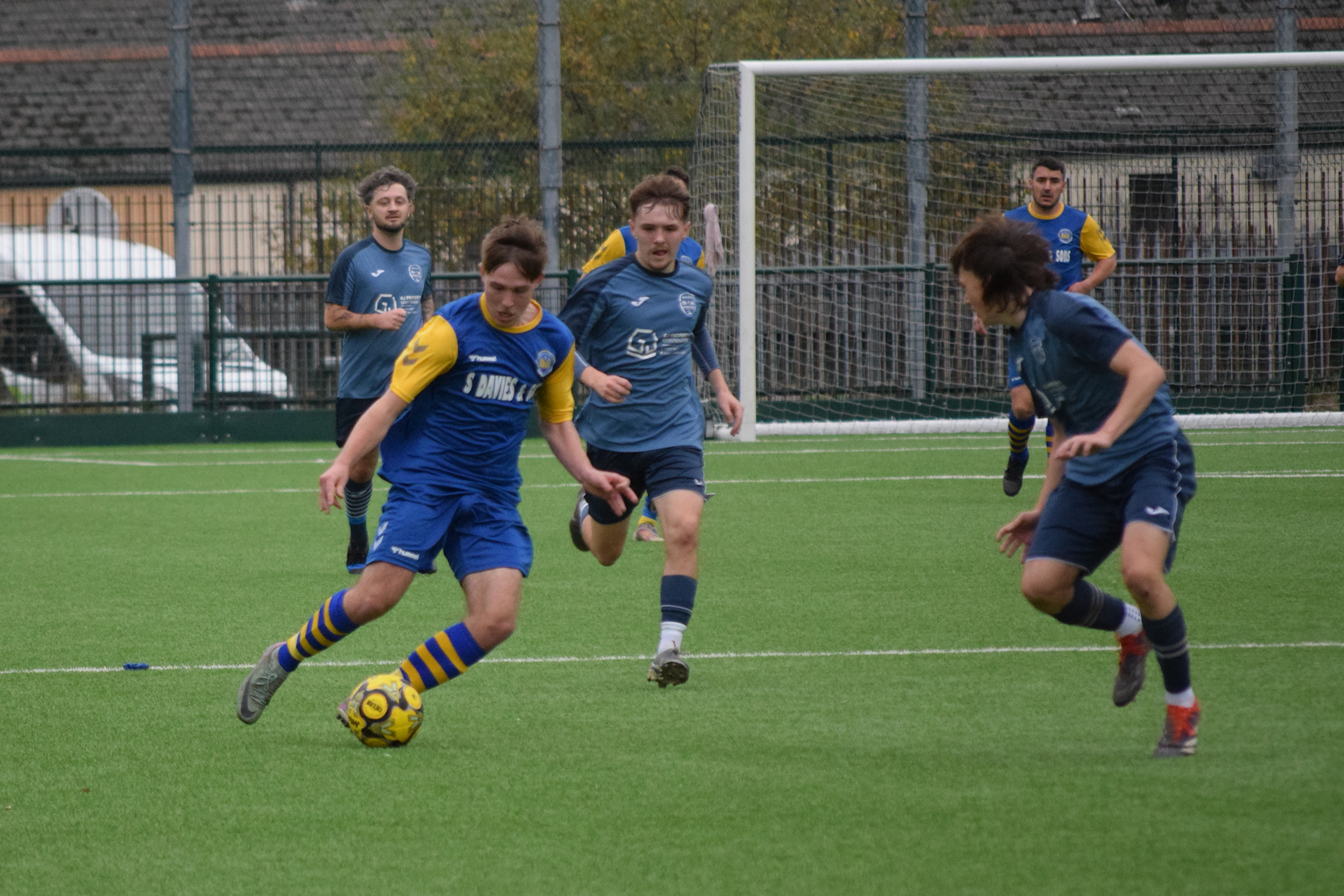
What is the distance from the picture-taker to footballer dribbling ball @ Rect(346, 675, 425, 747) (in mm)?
5191

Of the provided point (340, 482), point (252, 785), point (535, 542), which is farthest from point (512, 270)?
point (535, 542)

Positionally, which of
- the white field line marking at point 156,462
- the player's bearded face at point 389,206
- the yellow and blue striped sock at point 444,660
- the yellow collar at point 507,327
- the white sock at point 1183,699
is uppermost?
the player's bearded face at point 389,206

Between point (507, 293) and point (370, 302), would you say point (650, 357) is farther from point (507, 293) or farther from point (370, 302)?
point (370, 302)

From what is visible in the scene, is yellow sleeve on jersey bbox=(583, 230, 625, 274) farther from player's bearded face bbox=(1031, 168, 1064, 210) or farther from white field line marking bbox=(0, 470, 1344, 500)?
white field line marking bbox=(0, 470, 1344, 500)

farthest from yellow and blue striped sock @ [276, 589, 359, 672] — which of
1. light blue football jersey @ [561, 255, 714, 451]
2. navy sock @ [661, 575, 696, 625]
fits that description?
light blue football jersey @ [561, 255, 714, 451]

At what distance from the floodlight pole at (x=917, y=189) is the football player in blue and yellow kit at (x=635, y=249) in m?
5.75

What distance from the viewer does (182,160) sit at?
1795 centimetres

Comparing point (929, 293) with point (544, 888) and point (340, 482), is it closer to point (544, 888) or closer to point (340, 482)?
point (340, 482)

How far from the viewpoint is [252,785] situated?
4832mm

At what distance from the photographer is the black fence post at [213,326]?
58.1 feet

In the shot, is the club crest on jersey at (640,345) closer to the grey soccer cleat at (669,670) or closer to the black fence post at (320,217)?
the grey soccer cleat at (669,670)

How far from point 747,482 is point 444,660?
820 cm

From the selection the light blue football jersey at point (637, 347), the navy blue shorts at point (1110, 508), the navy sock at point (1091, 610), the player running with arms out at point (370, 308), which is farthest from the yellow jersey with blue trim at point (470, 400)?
the player running with arms out at point (370, 308)

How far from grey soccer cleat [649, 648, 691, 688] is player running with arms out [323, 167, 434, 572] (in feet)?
10.8
